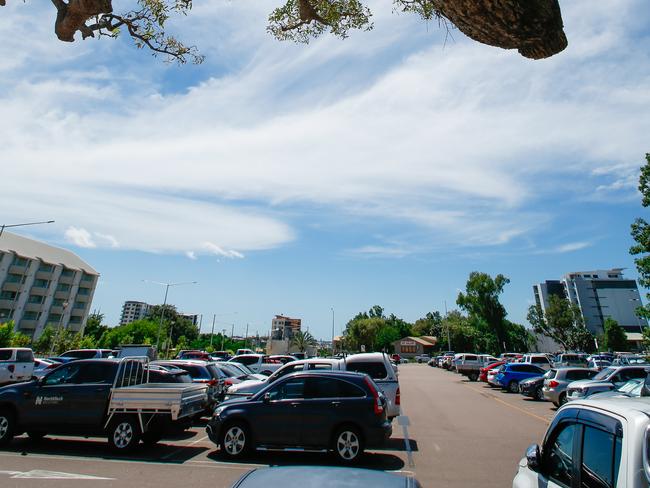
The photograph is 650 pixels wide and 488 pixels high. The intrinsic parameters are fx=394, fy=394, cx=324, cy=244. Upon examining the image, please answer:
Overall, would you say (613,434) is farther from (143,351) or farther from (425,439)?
(143,351)

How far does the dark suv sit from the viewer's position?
765 centimetres

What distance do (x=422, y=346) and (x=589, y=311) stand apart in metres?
65.5

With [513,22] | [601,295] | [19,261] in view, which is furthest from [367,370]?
[601,295]

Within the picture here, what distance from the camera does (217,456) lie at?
8.12 metres

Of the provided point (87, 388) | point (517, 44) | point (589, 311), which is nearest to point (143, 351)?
point (87, 388)

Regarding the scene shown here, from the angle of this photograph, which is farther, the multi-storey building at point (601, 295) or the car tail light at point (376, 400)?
the multi-storey building at point (601, 295)

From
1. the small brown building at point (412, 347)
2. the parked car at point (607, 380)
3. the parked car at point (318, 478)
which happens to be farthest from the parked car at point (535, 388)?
the small brown building at point (412, 347)

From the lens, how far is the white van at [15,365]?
65.6 feet

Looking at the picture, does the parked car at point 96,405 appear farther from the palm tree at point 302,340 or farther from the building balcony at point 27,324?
the palm tree at point 302,340

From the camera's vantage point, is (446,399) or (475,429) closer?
(475,429)

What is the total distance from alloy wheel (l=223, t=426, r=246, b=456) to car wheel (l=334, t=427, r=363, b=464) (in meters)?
1.90

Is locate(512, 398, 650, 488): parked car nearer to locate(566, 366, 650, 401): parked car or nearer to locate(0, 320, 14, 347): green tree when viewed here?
locate(566, 366, 650, 401): parked car

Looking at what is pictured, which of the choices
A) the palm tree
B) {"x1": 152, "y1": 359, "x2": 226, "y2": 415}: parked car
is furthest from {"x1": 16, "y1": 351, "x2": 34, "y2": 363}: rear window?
the palm tree

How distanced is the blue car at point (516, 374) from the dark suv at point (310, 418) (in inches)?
739
